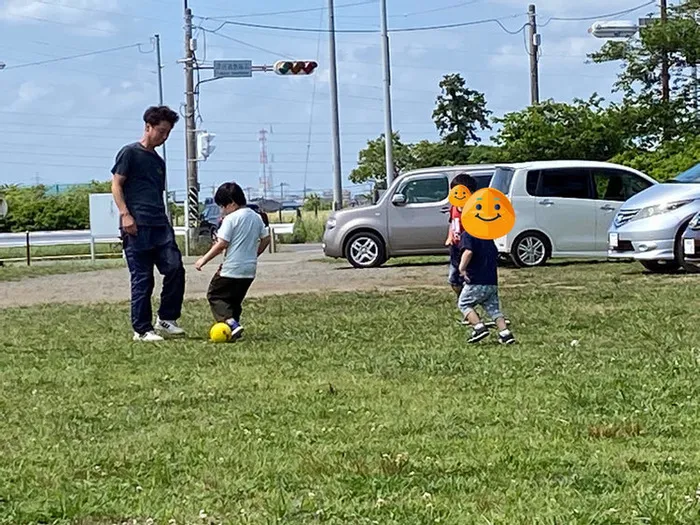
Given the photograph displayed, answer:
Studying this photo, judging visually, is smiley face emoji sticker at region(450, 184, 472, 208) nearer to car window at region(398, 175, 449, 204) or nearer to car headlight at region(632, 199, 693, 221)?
car headlight at region(632, 199, 693, 221)

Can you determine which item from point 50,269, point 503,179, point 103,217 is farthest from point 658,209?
point 103,217

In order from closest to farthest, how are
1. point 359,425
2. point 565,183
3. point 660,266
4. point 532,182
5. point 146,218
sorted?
point 359,425 < point 146,218 < point 660,266 < point 532,182 < point 565,183

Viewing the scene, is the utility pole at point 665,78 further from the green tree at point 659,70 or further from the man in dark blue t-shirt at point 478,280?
the man in dark blue t-shirt at point 478,280

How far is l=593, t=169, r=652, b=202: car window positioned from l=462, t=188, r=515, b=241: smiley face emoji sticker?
9677 mm

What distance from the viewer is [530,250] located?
18.8 metres

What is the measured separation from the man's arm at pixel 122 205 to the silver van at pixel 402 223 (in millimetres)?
10726

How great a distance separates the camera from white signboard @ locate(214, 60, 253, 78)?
3381 centimetres

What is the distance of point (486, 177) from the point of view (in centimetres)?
2061

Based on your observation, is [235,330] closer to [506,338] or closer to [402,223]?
[506,338]

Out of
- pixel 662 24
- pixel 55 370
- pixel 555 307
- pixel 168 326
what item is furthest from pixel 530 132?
pixel 55 370

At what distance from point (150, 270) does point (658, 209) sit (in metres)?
8.26

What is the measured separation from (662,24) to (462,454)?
29268mm

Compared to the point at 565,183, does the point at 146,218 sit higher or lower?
lower

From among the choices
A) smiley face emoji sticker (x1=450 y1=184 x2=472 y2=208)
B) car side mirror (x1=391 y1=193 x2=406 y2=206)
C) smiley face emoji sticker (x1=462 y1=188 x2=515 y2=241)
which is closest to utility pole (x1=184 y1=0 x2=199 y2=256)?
car side mirror (x1=391 y1=193 x2=406 y2=206)
